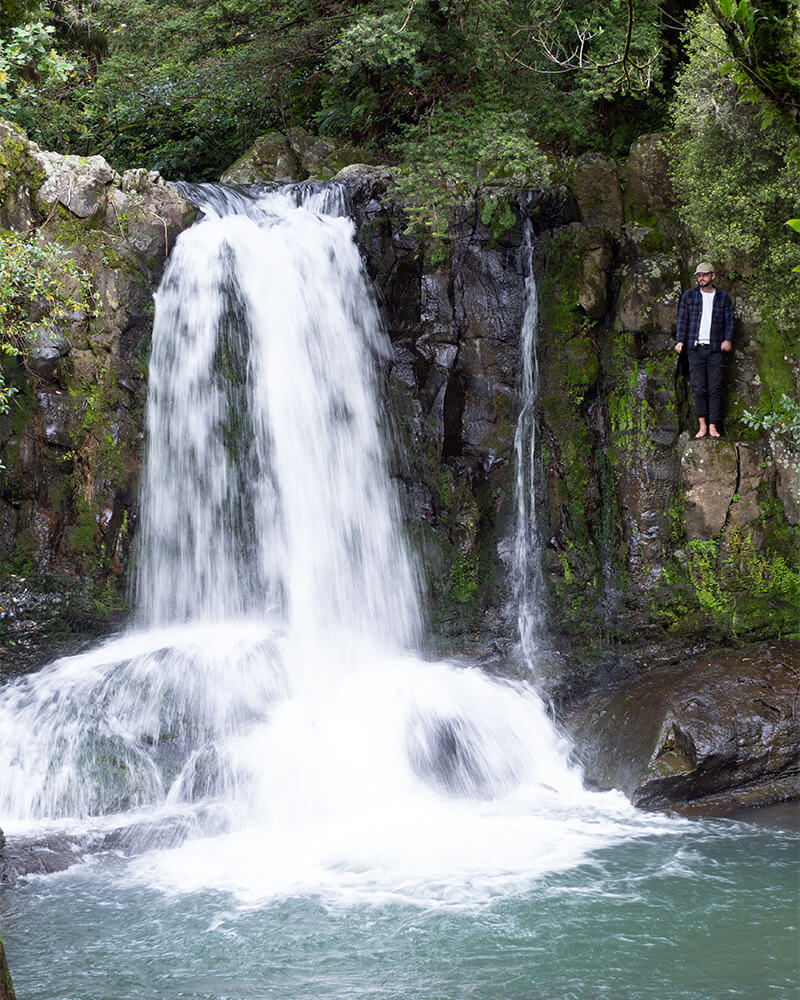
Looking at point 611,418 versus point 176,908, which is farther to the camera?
point 611,418

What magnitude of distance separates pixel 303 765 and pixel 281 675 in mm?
1144

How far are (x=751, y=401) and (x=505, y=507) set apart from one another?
2.80m

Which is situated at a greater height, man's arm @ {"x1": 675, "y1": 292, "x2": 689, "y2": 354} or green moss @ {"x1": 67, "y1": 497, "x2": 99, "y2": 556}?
man's arm @ {"x1": 675, "y1": 292, "x2": 689, "y2": 354}

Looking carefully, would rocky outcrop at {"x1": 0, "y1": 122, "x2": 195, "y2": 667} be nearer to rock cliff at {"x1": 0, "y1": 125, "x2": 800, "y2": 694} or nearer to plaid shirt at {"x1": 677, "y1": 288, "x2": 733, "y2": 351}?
rock cliff at {"x1": 0, "y1": 125, "x2": 800, "y2": 694}

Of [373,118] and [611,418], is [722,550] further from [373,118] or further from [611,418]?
[373,118]

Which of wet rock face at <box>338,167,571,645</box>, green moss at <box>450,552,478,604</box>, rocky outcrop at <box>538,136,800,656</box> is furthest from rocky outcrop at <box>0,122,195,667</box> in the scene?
rocky outcrop at <box>538,136,800,656</box>

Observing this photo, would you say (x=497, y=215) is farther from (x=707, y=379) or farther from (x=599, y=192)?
(x=707, y=379)

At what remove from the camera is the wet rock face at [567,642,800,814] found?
753 cm

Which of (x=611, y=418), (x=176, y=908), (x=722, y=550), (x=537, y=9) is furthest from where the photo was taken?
(x=537, y=9)

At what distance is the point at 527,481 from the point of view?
10.4 meters

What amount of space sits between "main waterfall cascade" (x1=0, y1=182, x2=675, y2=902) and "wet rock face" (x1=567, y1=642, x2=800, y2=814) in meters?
0.30

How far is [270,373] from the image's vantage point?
1043 centimetres

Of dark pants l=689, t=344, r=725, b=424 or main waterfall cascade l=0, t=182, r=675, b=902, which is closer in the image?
main waterfall cascade l=0, t=182, r=675, b=902

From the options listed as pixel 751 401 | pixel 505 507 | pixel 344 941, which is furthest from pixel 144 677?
pixel 751 401
